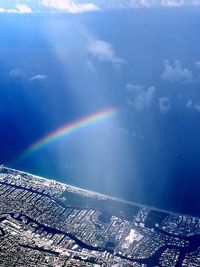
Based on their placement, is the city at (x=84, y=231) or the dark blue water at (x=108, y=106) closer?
the city at (x=84, y=231)

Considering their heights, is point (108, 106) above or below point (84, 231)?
above

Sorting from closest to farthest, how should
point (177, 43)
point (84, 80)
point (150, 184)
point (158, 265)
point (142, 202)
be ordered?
point (158, 265) → point (142, 202) → point (150, 184) → point (84, 80) → point (177, 43)

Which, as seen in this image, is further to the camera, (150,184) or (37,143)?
(37,143)

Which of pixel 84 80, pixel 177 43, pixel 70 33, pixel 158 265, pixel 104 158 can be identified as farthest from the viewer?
pixel 70 33

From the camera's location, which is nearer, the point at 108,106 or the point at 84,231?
the point at 84,231

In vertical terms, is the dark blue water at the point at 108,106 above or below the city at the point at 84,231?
above

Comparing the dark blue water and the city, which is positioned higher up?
the dark blue water

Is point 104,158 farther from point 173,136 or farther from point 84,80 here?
point 84,80

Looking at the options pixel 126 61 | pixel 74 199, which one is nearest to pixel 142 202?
pixel 74 199
